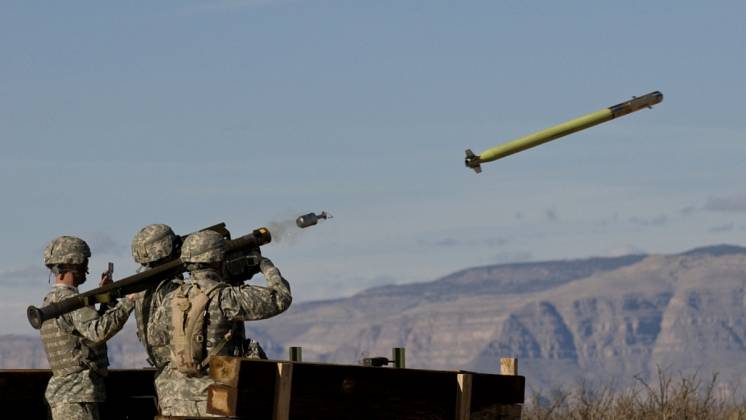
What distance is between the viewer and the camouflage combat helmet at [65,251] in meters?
12.6

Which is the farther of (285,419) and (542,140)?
(542,140)

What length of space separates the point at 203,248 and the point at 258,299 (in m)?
0.68

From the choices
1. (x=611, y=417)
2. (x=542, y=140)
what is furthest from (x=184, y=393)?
(x=611, y=417)

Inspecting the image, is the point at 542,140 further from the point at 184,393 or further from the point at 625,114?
the point at 184,393

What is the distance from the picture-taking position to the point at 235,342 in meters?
11.9

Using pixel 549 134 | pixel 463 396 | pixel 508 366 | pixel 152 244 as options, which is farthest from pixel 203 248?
pixel 549 134

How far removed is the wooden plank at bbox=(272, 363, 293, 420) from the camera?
408 inches

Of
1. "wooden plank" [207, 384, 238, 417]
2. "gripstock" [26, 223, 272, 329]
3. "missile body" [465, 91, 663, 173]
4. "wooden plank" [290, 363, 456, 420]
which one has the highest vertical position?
"missile body" [465, 91, 663, 173]

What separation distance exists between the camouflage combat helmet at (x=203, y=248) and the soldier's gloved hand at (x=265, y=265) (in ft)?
0.90

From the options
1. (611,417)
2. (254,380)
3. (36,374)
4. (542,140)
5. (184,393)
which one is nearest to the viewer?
(254,380)

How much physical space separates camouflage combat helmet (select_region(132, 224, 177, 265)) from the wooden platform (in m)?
1.29

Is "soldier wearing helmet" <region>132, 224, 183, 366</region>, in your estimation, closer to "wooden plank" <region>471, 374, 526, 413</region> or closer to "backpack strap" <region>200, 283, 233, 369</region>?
"backpack strap" <region>200, 283, 233, 369</region>

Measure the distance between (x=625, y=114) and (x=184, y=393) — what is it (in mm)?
7897

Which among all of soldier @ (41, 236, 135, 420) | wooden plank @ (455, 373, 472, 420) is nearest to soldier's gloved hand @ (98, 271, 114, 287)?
soldier @ (41, 236, 135, 420)
